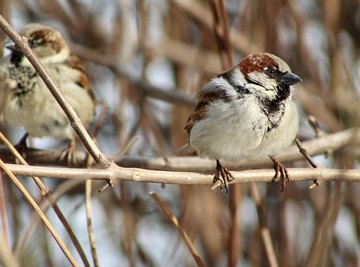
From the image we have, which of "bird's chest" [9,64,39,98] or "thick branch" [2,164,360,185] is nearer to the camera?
"thick branch" [2,164,360,185]

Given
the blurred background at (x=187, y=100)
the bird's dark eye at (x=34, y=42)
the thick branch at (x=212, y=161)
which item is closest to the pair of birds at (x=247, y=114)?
the thick branch at (x=212, y=161)

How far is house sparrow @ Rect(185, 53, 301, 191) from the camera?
2.31 m

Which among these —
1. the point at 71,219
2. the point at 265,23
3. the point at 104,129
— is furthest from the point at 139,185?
the point at 265,23

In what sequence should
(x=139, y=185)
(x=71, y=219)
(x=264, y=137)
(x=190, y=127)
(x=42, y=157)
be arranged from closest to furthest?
(x=264, y=137) → (x=190, y=127) → (x=42, y=157) → (x=71, y=219) → (x=139, y=185)

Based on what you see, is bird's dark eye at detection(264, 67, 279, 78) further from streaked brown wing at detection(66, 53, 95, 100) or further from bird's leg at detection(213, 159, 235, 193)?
streaked brown wing at detection(66, 53, 95, 100)

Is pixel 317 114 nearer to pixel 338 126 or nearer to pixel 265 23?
pixel 338 126

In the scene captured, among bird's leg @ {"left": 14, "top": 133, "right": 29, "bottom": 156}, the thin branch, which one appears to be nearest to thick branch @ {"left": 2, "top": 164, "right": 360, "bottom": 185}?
the thin branch

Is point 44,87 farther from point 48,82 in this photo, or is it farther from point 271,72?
point 48,82

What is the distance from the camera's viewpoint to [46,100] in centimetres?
295

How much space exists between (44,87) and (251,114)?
1.02 m

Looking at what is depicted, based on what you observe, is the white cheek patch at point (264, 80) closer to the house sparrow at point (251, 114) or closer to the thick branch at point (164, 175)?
the house sparrow at point (251, 114)

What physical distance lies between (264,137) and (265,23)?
1.04 m

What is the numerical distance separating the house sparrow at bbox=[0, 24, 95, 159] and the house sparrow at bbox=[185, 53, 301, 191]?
2.80 feet

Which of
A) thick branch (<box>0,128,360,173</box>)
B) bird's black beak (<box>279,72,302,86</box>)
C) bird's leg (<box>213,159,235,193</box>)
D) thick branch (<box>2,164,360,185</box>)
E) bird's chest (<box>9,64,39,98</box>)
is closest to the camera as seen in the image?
thick branch (<box>2,164,360,185</box>)
